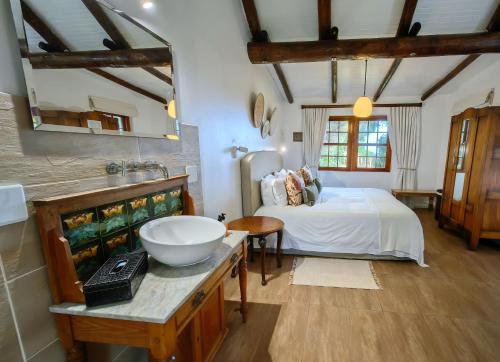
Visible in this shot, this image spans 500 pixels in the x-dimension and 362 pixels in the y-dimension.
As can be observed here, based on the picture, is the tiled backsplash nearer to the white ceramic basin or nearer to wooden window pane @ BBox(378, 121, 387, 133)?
the white ceramic basin

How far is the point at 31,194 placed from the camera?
75 centimetres

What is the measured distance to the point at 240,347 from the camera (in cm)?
161

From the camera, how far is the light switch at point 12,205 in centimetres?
67

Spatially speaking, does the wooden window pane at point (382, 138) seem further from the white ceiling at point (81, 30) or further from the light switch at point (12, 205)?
the light switch at point (12, 205)

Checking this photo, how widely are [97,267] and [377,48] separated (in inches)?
141

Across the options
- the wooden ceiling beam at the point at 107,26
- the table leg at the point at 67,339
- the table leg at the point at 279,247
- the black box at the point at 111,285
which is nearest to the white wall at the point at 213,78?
the wooden ceiling beam at the point at 107,26

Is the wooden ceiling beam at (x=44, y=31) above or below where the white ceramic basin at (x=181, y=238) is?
above

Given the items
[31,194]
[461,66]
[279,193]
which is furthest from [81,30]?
[461,66]

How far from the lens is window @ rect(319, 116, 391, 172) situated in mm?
5180

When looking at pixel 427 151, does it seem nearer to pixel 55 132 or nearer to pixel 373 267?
pixel 373 267

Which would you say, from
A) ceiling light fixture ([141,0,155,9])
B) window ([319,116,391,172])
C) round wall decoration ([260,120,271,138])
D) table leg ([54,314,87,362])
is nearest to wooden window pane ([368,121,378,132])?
window ([319,116,391,172])

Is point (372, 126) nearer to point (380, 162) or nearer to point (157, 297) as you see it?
point (380, 162)

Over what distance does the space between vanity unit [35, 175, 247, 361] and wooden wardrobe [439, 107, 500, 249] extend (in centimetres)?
344

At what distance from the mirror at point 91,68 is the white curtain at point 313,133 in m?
4.46
